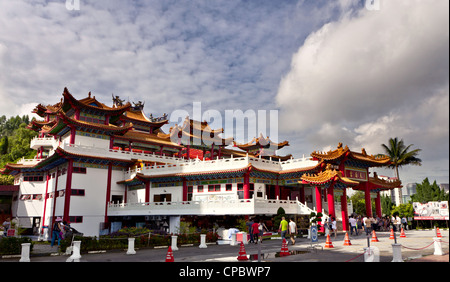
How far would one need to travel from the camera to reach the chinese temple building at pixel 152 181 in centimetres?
3138

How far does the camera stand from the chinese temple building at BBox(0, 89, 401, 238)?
31.4m

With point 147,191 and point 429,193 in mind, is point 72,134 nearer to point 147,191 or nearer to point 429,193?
point 147,191

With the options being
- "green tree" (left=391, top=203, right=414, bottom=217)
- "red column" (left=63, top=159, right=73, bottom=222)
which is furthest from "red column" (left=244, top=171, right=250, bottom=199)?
"green tree" (left=391, top=203, right=414, bottom=217)

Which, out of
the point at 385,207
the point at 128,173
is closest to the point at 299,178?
the point at 128,173

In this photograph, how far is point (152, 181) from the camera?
39.3 meters

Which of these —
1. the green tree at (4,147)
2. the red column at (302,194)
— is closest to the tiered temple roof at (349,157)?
the red column at (302,194)

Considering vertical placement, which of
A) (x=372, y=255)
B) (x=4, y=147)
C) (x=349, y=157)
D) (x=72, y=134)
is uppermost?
(x=4, y=147)

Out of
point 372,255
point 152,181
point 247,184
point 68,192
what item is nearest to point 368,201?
point 247,184

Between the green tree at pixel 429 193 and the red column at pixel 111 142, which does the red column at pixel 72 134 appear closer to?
the red column at pixel 111 142

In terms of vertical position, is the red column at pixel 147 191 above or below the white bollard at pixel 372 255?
above

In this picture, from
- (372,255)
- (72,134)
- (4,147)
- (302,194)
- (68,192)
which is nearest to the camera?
(372,255)

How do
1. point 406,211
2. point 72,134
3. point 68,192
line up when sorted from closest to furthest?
point 68,192, point 72,134, point 406,211

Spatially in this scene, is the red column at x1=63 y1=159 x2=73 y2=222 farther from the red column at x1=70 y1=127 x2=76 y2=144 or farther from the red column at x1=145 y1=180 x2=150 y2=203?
the red column at x1=145 y1=180 x2=150 y2=203

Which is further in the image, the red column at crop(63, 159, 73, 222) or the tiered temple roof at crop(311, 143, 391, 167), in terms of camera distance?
the red column at crop(63, 159, 73, 222)
